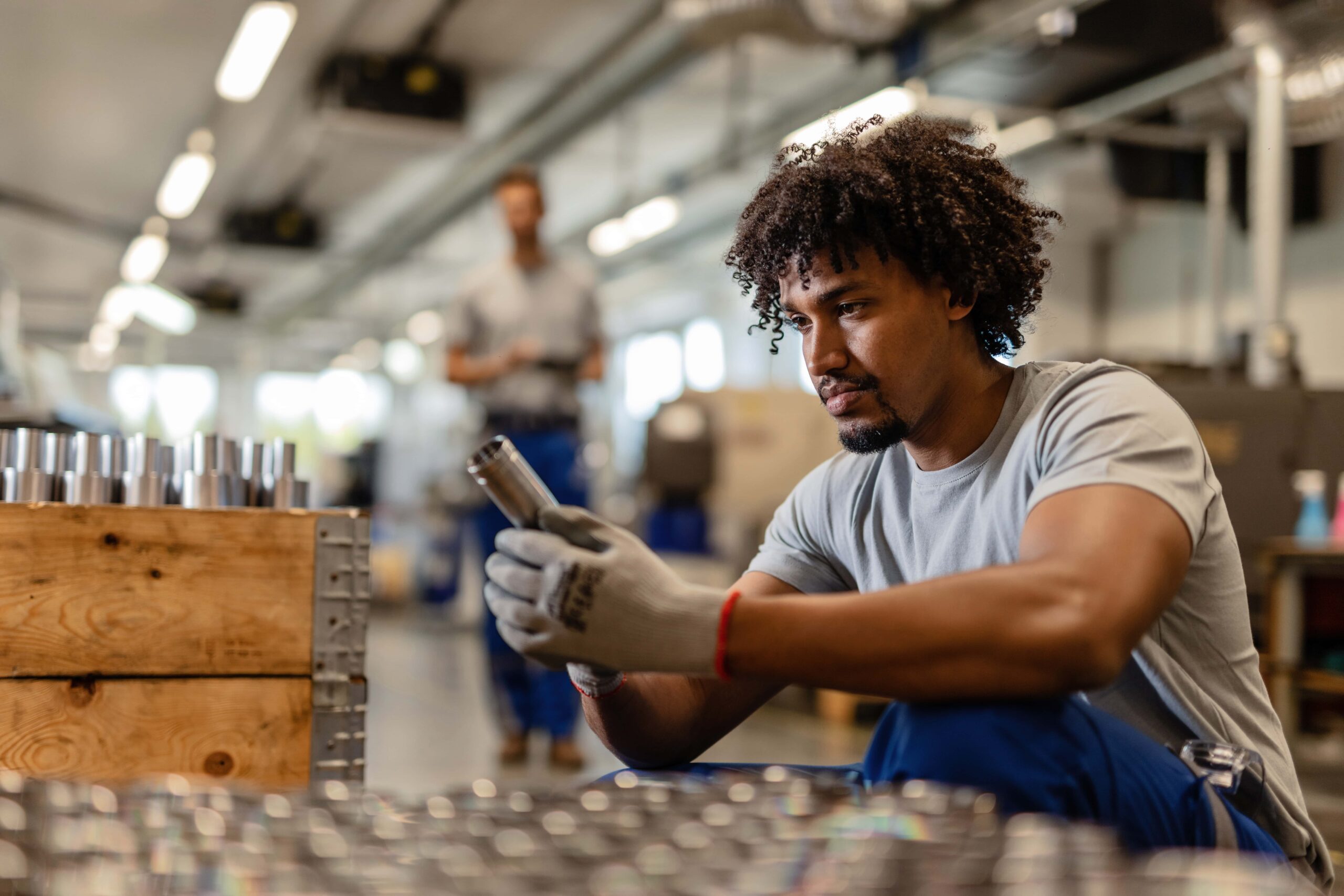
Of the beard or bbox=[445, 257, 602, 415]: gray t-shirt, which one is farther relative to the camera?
bbox=[445, 257, 602, 415]: gray t-shirt

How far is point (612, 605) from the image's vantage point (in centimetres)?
92

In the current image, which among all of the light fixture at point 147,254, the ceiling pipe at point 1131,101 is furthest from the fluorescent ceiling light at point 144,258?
the ceiling pipe at point 1131,101

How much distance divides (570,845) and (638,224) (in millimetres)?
7384

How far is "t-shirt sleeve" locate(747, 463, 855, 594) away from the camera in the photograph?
4.56ft

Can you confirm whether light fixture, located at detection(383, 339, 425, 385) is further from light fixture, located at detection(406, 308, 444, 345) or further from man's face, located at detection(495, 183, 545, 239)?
man's face, located at detection(495, 183, 545, 239)

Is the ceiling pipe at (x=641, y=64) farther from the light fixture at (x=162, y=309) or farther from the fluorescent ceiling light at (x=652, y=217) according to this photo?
the light fixture at (x=162, y=309)

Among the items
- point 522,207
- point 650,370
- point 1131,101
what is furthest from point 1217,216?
point 650,370

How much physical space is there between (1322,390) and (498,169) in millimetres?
5270

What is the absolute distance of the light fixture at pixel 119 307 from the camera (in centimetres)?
1221

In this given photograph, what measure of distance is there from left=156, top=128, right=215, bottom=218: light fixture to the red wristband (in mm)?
7388

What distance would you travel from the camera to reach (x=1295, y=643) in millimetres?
3172

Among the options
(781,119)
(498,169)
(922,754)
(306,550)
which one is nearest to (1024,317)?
(922,754)

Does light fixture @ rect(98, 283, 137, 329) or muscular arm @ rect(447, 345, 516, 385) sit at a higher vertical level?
light fixture @ rect(98, 283, 137, 329)

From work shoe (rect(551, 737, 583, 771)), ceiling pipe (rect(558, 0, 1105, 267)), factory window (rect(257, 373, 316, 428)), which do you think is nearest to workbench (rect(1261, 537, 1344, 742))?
ceiling pipe (rect(558, 0, 1105, 267))
